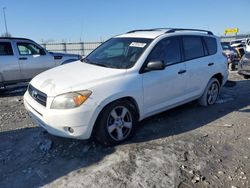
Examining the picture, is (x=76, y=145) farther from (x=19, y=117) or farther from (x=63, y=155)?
(x=19, y=117)

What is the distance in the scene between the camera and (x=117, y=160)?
13.9 ft

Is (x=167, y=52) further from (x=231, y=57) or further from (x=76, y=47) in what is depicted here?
(x=76, y=47)

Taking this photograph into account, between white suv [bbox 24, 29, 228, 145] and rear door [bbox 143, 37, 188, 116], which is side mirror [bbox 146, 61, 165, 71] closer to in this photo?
white suv [bbox 24, 29, 228, 145]

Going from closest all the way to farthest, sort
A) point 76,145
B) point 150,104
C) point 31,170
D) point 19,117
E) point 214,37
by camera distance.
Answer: point 31,170, point 76,145, point 150,104, point 19,117, point 214,37

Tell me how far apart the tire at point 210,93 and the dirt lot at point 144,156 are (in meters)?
0.66

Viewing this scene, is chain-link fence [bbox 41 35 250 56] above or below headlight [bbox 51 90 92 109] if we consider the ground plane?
below

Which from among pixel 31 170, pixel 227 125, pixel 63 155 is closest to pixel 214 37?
pixel 227 125

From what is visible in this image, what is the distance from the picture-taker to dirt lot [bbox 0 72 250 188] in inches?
147

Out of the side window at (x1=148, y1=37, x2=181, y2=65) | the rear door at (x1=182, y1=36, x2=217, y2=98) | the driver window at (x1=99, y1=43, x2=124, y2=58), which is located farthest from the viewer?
the rear door at (x1=182, y1=36, x2=217, y2=98)

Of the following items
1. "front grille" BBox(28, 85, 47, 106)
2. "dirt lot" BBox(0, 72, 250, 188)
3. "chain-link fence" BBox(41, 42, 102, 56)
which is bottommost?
"chain-link fence" BBox(41, 42, 102, 56)

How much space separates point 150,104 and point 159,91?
290 millimetres

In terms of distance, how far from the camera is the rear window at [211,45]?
22.3 feet

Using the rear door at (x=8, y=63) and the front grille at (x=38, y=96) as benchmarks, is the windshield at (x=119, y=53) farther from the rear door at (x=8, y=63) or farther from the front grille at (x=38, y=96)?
the rear door at (x=8, y=63)

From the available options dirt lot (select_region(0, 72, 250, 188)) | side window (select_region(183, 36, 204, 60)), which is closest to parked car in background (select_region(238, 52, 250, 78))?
side window (select_region(183, 36, 204, 60))
